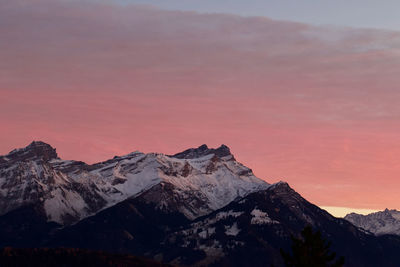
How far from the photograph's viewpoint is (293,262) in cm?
15400

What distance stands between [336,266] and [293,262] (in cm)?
720

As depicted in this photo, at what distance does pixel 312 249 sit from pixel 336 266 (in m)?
4.88

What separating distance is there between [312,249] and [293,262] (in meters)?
4.09

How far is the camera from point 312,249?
15525cm

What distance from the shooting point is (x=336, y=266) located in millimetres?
153875
